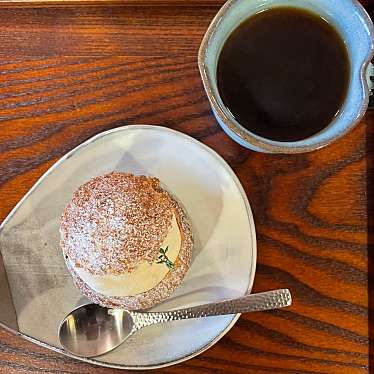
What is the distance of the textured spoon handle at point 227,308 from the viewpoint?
103cm

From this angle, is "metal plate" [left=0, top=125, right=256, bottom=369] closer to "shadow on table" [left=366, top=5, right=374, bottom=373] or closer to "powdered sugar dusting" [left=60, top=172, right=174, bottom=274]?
"powdered sugar dusting" [left=60, top=172, right=174, bottom=274]

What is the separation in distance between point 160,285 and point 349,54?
45 centimetres

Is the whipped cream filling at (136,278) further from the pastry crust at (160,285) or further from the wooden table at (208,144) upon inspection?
the wooden table at (208,144)

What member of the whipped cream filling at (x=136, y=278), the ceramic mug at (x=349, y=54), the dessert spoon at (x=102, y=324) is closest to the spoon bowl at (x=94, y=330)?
the dessert spoon at (x=102, y=324)

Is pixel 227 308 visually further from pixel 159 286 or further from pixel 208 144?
pixel 208 144

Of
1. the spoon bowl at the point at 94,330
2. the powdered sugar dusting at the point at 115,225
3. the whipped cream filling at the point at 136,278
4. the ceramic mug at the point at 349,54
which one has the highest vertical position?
the ceramic mug at the point at 349,54

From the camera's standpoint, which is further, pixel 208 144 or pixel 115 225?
pixel 208 144

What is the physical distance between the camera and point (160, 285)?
1027 millimetres

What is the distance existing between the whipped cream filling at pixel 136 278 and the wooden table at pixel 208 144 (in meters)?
0.18

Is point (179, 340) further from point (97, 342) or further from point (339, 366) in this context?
point (339, 366)

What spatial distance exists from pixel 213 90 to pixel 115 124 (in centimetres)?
25

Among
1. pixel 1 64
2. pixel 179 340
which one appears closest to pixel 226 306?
pixel 179 340

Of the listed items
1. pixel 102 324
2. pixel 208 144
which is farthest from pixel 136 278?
pixel 208 144

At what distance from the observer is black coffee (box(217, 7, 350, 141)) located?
981 millimetres
